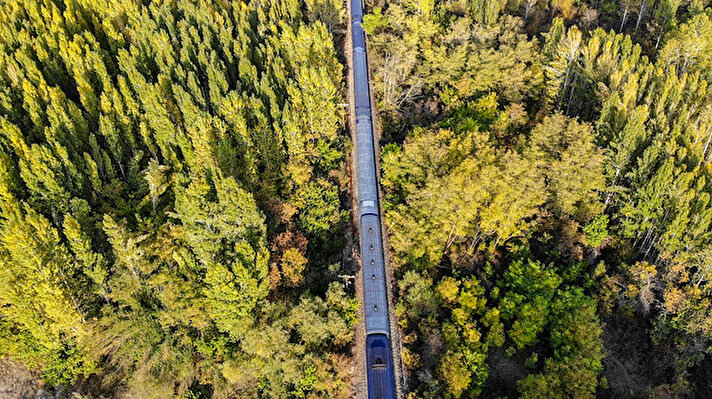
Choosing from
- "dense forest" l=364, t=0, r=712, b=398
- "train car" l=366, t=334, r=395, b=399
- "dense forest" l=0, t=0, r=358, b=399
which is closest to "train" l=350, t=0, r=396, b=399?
"train car" l=366, t=334, r=395, b=399

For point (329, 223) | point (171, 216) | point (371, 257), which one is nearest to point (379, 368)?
point (371, 257)

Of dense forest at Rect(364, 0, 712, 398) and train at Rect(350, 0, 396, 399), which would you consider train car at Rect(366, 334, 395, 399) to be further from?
dense forest at Rect(364, 0, 712, 398)

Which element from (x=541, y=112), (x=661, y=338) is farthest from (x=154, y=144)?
(x=661, y=338)

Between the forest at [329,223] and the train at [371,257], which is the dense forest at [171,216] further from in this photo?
the train at [371,257]

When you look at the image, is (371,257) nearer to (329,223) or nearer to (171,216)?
(329,223)

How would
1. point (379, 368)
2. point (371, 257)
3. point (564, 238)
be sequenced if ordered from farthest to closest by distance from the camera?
point (564, 238), point (371, 257), point (379, 368)

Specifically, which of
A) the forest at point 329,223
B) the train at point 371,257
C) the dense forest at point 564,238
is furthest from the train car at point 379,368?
the forest at point 329,223

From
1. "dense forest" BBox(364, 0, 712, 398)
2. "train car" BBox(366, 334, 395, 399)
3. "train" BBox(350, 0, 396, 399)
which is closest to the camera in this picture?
"train car" BBox(366, 334, 395, 399)
